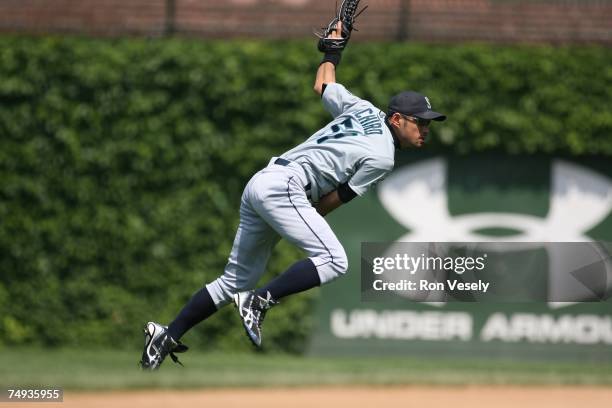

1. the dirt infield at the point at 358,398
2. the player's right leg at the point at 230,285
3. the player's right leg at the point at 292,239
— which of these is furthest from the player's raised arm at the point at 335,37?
the dirt infield at the point at 358,398

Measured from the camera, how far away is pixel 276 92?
14953 mm

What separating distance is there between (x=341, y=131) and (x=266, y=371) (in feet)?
22.2

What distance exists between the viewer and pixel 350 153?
7676 mm

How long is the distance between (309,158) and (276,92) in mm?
7283

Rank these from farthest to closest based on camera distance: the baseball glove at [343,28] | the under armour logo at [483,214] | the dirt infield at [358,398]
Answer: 1. the under armour logo at [483,214]
2. the dirt infield at [358,398]
3. the baseball glove at [343,28]

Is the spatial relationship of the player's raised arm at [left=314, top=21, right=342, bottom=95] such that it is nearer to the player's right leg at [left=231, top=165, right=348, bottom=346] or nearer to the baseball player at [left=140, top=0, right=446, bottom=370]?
the baseball player at [left=140, top=0, right=446, bottom=370]

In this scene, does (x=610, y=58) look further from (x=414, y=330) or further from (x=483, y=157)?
(x=414, y=330)

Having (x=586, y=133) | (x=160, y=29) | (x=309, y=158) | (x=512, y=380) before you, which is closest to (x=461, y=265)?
(x=309, y=158)

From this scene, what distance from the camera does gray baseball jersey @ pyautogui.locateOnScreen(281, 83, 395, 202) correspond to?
767 cm

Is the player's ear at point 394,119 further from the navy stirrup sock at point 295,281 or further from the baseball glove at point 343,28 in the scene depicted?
the navy stirrup sock at point 295,281

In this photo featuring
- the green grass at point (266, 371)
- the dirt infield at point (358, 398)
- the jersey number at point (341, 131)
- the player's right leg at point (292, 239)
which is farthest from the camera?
Answer: the green grass at point (266, 371)

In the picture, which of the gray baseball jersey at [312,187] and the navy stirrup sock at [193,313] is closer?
the gray baseball jersey at [312,187]

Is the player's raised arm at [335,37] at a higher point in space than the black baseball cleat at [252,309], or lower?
higher

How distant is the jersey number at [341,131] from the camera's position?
7801 millimetres
